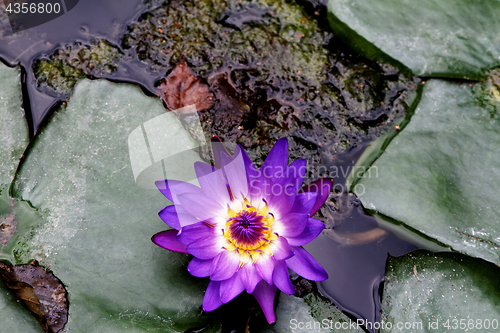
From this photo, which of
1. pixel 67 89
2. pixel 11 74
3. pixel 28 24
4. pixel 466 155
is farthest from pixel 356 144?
pixel 28 24

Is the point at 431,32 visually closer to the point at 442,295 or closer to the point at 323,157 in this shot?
the point at 323,157

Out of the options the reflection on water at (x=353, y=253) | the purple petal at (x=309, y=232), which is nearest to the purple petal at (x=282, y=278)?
the purple petal at (x=309, y=232)

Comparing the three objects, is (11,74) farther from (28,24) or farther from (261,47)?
(261,47)

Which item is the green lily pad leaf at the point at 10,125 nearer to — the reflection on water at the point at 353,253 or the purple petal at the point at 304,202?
the purple petal at the point at 304,202

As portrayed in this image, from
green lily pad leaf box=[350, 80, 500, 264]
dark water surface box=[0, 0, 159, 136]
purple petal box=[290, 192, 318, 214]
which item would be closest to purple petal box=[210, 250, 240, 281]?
purple petal box=[290, 192, 318, 214]

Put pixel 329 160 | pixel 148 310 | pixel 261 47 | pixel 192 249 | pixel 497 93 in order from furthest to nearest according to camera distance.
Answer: pixel 261 47
pixel 329 160
pixel 497 93
pixel 148 310
pixel 192 249

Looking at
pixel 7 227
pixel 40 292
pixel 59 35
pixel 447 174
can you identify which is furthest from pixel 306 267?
pixel 59 35
